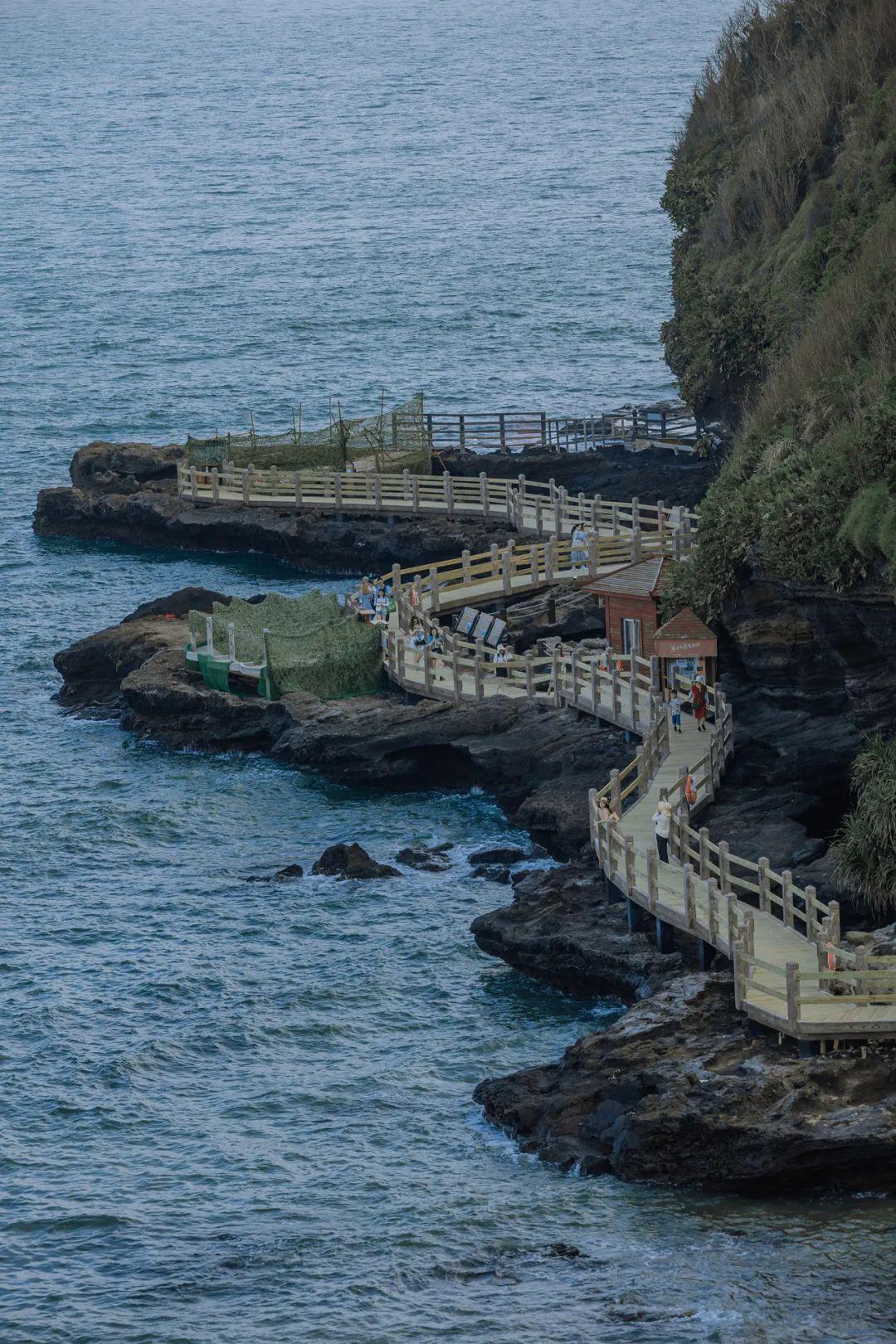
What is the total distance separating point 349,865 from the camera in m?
52.1

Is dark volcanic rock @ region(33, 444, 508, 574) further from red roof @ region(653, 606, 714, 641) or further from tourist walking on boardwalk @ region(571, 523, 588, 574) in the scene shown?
red roof @ region(653, 606, 714, 641)

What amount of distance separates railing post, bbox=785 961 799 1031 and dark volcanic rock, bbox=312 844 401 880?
1624 cm

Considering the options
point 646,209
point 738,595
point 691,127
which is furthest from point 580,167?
point 738,595

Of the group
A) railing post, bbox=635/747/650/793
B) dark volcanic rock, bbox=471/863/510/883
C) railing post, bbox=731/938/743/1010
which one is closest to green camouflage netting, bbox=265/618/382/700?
dark volcanic rock, bbox=471/863/510/883

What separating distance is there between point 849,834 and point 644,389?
67.3m

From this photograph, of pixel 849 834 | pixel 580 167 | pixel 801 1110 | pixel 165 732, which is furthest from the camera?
pixel 580 167

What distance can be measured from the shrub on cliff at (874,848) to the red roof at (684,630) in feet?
26.5

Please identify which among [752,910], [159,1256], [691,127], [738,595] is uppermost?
[691,127]

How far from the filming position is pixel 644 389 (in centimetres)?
10794

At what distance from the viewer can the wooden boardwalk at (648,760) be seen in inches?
1500

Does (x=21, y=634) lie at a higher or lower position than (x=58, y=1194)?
higher

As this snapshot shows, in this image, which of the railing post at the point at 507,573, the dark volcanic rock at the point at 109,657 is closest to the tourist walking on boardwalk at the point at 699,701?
the railing post at the point at 507,573

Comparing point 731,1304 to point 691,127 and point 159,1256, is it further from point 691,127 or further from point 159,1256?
point 691,127

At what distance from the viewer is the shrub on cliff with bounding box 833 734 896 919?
41781mm
